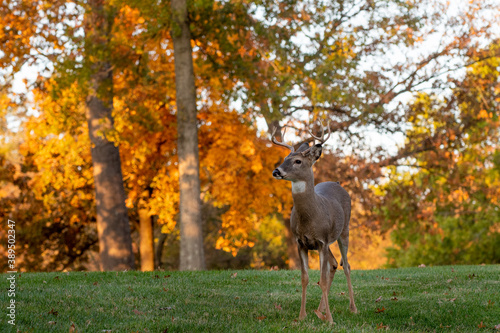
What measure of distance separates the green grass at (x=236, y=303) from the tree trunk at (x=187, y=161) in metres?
2.95

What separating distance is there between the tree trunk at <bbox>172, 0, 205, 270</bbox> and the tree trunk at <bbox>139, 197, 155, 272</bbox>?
7702 mm

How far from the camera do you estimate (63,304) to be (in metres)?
8.12

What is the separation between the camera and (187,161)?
15328 mm

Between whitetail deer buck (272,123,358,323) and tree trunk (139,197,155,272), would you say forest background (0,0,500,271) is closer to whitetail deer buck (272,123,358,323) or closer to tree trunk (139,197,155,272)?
tree trunk (139,197,155,272)

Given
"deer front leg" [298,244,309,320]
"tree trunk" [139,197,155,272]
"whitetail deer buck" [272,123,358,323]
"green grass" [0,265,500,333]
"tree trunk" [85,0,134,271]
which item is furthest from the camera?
"tree trunk" [139,197,155,272]

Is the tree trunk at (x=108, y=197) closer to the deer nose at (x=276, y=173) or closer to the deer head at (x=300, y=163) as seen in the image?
the deer head at (x=300, y=163)

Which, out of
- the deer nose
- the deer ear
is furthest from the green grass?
the deer ear

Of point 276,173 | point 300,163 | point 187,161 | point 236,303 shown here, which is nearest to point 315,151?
point 300,163

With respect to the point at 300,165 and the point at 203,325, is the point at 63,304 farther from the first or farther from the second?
the point at 300,165

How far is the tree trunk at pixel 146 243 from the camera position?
22.7 m

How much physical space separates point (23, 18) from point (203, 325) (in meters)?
13.9

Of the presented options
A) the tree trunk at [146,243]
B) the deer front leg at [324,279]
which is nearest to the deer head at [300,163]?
the deer front leg at [324,279]

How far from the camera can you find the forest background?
16.2 metres

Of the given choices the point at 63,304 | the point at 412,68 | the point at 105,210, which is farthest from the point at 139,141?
the point at 63,304
